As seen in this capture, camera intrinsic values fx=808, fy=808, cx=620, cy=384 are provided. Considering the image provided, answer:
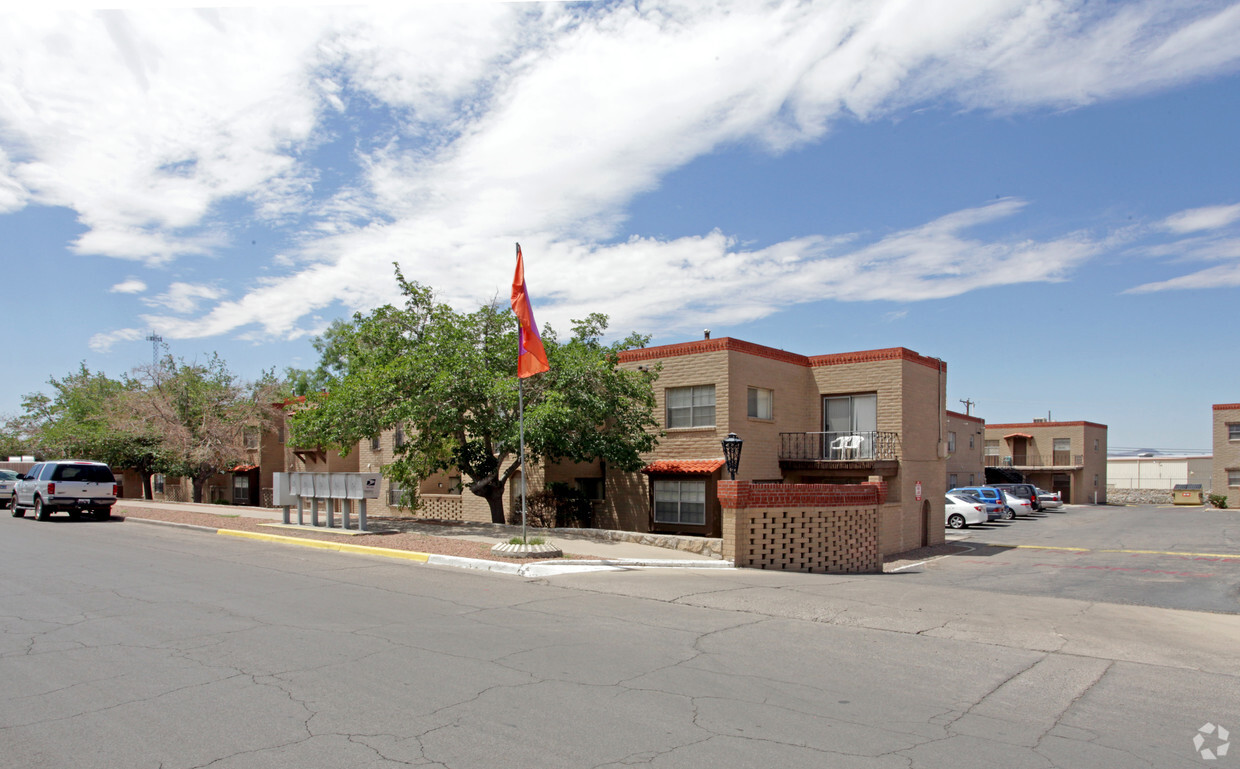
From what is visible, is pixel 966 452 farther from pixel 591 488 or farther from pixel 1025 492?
pixel 591 488

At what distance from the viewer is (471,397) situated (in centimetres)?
2005

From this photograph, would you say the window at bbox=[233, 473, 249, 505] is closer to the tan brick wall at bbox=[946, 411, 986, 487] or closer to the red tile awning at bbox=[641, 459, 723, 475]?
the red tile awning at bbox=[641, 459, 723, 475]

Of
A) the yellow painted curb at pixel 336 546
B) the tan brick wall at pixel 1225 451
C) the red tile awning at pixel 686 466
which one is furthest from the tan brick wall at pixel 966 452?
the yellow painted curb at pixel 336 546

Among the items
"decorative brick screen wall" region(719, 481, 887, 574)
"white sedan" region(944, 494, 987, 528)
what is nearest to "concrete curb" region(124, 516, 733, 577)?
"decorative brick screen wall" region(719, 481, 887, 574)

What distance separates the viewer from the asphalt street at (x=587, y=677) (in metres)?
5.18

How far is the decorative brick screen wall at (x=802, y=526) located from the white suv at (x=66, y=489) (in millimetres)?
20404

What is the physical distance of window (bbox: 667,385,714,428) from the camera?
958 inches

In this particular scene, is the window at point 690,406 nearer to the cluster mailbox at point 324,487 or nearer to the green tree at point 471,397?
the green tree at point 471,397

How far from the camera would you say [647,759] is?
16.3ft

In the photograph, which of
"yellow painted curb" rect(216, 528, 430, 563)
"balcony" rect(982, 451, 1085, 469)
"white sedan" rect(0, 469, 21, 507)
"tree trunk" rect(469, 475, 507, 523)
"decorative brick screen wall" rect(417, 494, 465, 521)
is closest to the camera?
"yellow painted curb" rect(216, 528, 430, 563)

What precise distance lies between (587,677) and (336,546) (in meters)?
11.5

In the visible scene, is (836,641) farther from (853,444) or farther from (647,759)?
(853,444)

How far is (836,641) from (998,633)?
2.15 m

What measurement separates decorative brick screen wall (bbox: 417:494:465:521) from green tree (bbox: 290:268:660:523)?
6074 mm
